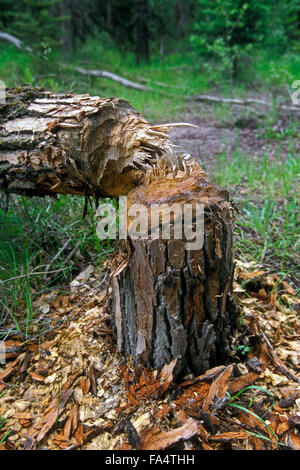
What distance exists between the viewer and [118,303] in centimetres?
147

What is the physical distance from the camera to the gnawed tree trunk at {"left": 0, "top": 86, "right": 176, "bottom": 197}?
143 cm

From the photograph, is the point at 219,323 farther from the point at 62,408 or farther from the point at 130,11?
the point at 130,11

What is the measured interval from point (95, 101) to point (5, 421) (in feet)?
4.59

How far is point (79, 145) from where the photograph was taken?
1446mm

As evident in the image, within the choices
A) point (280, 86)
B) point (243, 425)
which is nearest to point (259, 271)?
point (243, 425)

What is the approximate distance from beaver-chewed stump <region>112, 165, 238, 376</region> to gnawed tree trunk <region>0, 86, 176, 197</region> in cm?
14

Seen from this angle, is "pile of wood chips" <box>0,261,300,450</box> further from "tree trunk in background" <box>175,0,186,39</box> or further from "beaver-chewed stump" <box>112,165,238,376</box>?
"tree trunk in background" <box>175,0,186,39</box>

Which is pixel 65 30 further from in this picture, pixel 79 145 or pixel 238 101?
pixel 79 145

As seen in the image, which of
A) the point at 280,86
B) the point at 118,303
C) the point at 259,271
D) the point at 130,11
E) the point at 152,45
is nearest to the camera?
the point at 118,303

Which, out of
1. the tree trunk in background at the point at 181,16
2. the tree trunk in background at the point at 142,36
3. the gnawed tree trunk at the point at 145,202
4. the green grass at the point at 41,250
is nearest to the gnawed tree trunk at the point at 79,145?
the gnawed tree trunk at the point at 145,202

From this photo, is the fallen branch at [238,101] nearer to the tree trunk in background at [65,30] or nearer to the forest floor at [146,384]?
the tree trunk in background at [65,30]

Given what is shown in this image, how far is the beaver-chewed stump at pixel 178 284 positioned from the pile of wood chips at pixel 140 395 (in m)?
0.09

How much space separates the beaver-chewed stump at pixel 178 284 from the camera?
126cm
